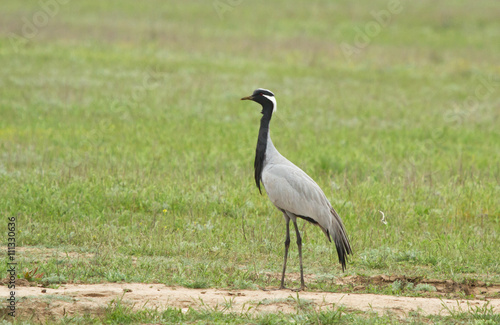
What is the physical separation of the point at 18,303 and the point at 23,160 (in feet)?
23.4

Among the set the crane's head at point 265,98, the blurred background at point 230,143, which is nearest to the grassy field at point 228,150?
the blurred background at point 230,143

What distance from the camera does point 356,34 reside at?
121 feet

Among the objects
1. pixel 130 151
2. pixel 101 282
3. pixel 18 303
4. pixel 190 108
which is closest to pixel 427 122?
pixel 190 108

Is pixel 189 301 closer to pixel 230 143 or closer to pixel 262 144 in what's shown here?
pixel 262 144

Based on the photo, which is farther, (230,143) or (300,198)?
(230,143)

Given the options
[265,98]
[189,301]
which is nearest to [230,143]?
[265,98]

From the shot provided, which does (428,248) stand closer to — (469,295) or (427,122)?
(469,295)

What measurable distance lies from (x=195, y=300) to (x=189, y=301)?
0.06 meters

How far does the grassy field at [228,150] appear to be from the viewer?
8.51 meters

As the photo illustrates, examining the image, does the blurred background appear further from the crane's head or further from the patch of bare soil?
the crane's head

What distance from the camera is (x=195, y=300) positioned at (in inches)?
259

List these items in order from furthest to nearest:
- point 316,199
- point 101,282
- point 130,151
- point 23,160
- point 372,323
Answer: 1. point 130,151
2. point 23,160
3. point 316,199
4. point 101,282
5. point 372,323

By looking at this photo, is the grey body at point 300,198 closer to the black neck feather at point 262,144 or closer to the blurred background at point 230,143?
the black neck feather at point 262,144

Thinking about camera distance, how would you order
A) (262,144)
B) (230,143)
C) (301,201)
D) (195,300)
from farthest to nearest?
(230,143) → (262,144) → (301,201) → (195,300)
